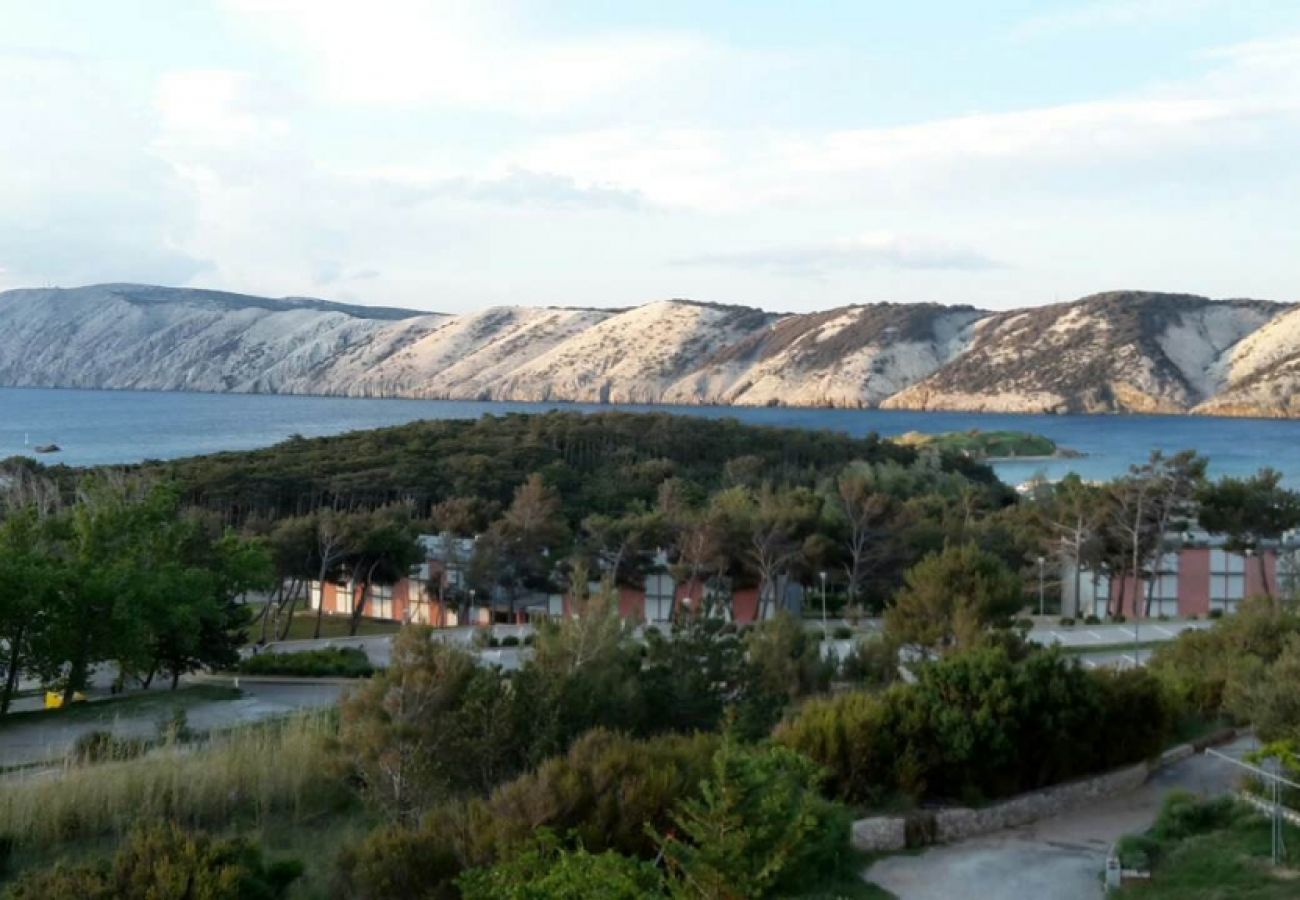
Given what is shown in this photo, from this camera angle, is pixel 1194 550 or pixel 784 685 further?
pixel 1194 550

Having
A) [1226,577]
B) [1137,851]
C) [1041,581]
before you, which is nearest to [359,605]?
[1041,581]

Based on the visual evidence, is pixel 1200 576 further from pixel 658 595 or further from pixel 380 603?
pixel 380 603

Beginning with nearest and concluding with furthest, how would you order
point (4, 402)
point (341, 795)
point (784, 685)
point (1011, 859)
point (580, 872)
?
1. point (580, 872)
2. point (1011, 859)
3. point (341, 795)
4. point (784, 685)
5. point (4, 402)

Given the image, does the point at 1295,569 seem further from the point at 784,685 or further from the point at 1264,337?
the point at 1264,337

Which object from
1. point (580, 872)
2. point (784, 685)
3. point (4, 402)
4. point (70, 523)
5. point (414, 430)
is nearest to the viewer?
point (580, 872)

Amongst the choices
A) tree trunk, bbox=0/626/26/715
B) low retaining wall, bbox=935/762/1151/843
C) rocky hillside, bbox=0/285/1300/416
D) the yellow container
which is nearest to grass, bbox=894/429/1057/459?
rocky hillside, bbox=0/285/1300/416

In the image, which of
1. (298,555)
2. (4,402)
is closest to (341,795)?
→ (298,555)

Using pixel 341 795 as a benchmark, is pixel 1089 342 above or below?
above

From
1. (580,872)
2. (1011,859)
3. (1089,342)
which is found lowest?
(1011,859)

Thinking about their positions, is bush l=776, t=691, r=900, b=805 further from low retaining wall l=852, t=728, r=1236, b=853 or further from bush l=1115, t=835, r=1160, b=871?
bush l=1115, t=835, r=1160, b=871
